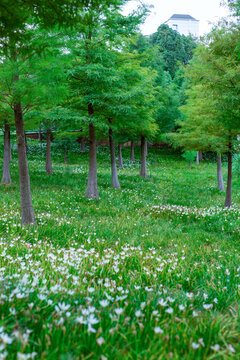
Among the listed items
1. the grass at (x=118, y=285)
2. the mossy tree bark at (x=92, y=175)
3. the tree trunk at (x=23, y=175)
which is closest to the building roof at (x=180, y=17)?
the mossy tree bark at (x=92, y=175)

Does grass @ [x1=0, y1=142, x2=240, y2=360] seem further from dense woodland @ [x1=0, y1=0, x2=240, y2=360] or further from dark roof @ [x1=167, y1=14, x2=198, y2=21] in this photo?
dark roof @ [x1=167, y1=14, x2=198, y2=21]

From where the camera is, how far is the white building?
95.2 metres

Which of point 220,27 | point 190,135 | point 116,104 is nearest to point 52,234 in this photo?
point 116,104

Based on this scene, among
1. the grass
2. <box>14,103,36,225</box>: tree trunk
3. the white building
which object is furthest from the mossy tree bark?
the white building

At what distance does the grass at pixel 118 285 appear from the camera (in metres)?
1.76

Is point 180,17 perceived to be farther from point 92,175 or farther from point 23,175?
point 23,175

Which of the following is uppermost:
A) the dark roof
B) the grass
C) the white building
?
the dark roof

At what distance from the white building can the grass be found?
105871 millimetres

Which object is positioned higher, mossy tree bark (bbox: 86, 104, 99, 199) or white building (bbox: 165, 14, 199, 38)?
white building (bbox: 165, 14, 199, 38)

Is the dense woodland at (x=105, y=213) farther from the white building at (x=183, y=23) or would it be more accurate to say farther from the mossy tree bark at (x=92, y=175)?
the white building at (x=183, y=23)

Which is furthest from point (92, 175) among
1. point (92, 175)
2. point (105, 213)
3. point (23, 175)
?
point (23, 175)

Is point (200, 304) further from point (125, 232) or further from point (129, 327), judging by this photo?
point (125, 232)

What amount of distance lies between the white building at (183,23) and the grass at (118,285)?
10587cm

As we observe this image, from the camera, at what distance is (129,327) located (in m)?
1.98
